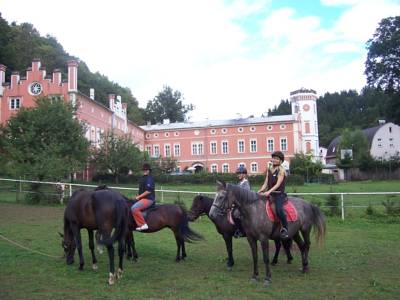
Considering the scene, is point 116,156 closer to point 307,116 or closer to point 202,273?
point 202,273

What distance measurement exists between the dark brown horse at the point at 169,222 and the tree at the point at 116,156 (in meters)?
36.3

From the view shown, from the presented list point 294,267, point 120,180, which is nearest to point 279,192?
point 294,267

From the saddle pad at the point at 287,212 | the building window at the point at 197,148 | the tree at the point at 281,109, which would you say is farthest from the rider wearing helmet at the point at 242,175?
the tree at the point at 281,109

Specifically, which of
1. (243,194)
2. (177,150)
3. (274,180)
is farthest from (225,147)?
(243,194)

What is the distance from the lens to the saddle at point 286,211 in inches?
329

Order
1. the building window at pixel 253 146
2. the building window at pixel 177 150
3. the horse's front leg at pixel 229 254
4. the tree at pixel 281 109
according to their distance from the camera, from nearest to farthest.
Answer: the horse's front leg at pixel 229 254, the building window at pixel 253 146, the building window at pixel 177 150, the tree at pixel 281 109

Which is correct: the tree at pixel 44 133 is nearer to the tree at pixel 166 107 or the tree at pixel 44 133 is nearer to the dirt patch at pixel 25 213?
the dirt patch at pixel 25 213

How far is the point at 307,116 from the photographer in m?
81.0

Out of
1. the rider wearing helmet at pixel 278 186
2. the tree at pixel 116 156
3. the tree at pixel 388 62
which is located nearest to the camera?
the rider wearing helmet at pixel 278 186

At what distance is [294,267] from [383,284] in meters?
2.24

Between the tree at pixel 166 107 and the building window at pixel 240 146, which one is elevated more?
the tree at pixel 166 107

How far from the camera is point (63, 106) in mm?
33750

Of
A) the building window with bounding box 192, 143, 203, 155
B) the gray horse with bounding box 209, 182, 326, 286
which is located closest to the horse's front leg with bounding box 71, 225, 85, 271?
the gray horse with bounding box 209, 182, 326, 286

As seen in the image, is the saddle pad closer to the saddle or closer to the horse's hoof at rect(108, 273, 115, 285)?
the saddle
